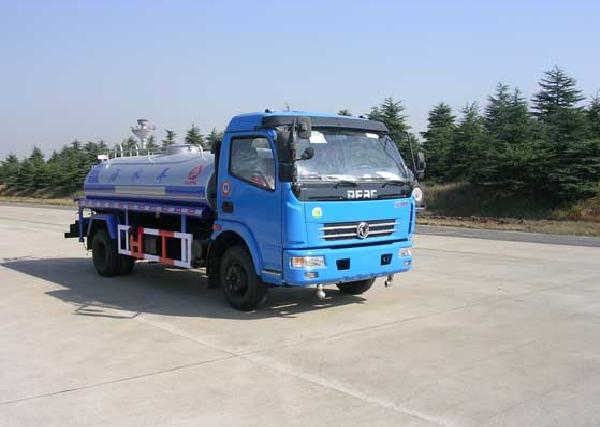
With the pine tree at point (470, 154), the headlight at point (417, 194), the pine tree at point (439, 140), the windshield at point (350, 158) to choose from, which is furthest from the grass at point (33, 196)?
the headlight at point (417, 194)

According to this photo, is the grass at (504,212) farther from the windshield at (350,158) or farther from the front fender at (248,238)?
the front fender at (248,238)

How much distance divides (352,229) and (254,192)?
1.33 m

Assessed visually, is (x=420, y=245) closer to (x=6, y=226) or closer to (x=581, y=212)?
(x=581, y=212)

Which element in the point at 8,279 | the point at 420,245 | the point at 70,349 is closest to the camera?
the point at 70,349

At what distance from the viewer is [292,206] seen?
7684 millimetres

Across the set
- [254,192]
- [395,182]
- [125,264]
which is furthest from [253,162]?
[125,264]

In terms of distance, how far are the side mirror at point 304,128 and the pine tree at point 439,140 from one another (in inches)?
1008

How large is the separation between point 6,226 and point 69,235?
1314 cm

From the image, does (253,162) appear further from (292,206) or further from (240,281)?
(240,281)

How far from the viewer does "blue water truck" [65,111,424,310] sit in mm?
7773

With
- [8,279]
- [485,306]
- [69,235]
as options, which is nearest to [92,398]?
[485,306]

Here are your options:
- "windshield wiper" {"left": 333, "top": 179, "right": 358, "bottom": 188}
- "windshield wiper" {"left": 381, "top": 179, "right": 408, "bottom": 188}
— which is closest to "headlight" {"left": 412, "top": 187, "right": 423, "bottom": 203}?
"windshield wiper" {"left": 381, "top": 179, "right": 408, "bottom": 188}

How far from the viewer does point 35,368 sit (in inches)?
245

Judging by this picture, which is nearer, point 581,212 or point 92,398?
point 92,398
